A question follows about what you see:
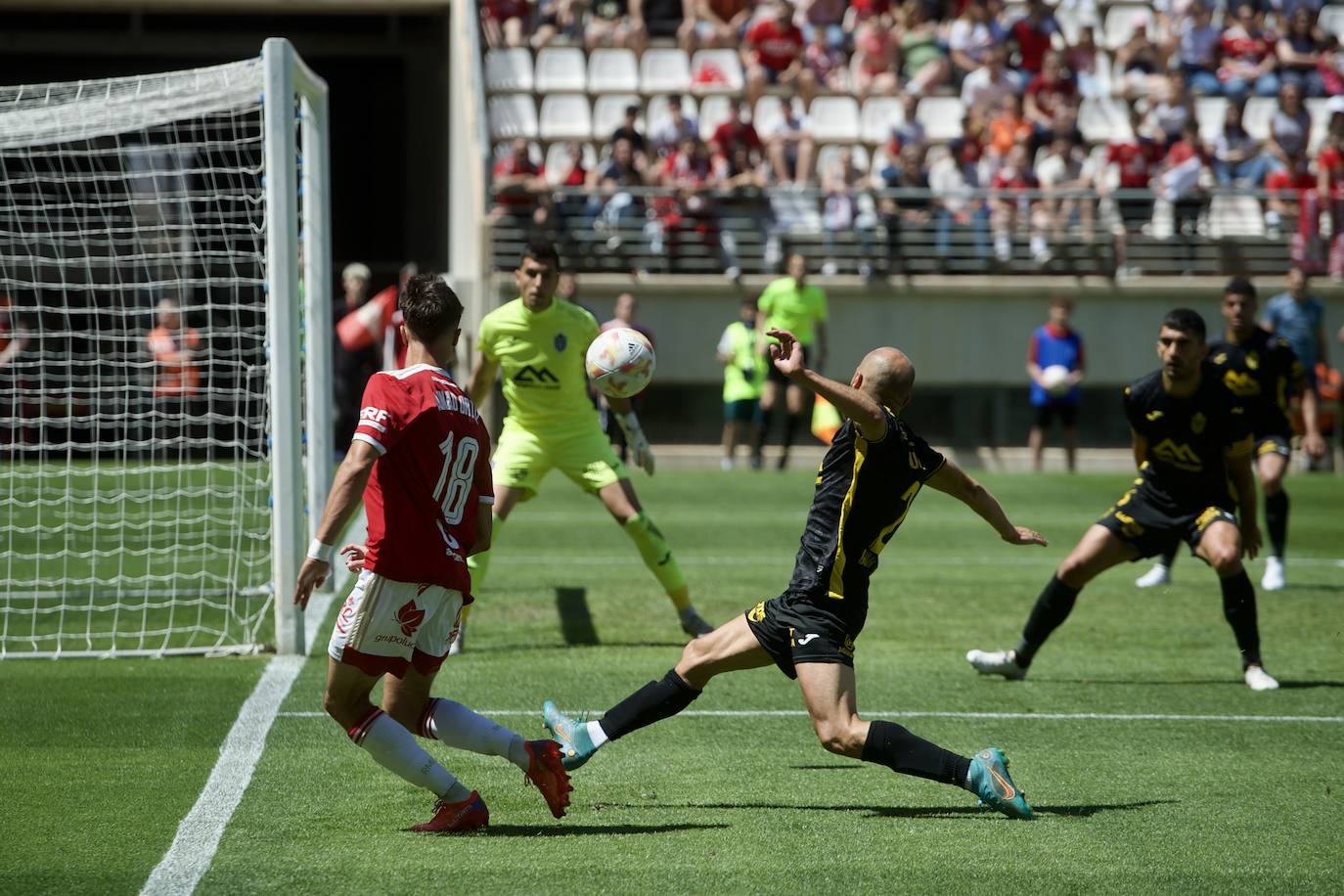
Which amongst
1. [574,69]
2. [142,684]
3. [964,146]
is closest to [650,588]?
[142,684]

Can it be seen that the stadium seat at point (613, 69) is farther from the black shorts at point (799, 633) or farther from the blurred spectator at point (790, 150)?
the black shorts at point (799, 633)

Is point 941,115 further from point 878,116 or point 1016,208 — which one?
point 1016,208

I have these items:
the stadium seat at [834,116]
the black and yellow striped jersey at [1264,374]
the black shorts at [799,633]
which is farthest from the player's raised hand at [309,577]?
the stadium seat at [834,116]

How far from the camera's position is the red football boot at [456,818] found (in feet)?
17.5

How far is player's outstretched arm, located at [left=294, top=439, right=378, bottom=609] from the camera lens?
5043 mm

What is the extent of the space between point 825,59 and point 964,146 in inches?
122

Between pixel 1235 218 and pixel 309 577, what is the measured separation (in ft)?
64.7

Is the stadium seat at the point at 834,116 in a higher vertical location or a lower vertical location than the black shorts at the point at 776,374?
higher

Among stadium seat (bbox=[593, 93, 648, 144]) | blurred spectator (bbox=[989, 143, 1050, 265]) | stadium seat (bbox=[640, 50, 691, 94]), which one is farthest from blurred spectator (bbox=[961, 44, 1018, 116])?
stadium seat (bbox=[593, 93, 648, 144])

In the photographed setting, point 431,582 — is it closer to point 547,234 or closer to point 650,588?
point 650,588

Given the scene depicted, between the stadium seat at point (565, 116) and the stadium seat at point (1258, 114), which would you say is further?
the stadium seat at point (1258, 114)

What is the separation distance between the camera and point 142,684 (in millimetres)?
7844

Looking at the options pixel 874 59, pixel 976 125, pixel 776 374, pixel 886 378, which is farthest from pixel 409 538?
pixel 874 59

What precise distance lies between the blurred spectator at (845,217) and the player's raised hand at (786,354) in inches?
629
